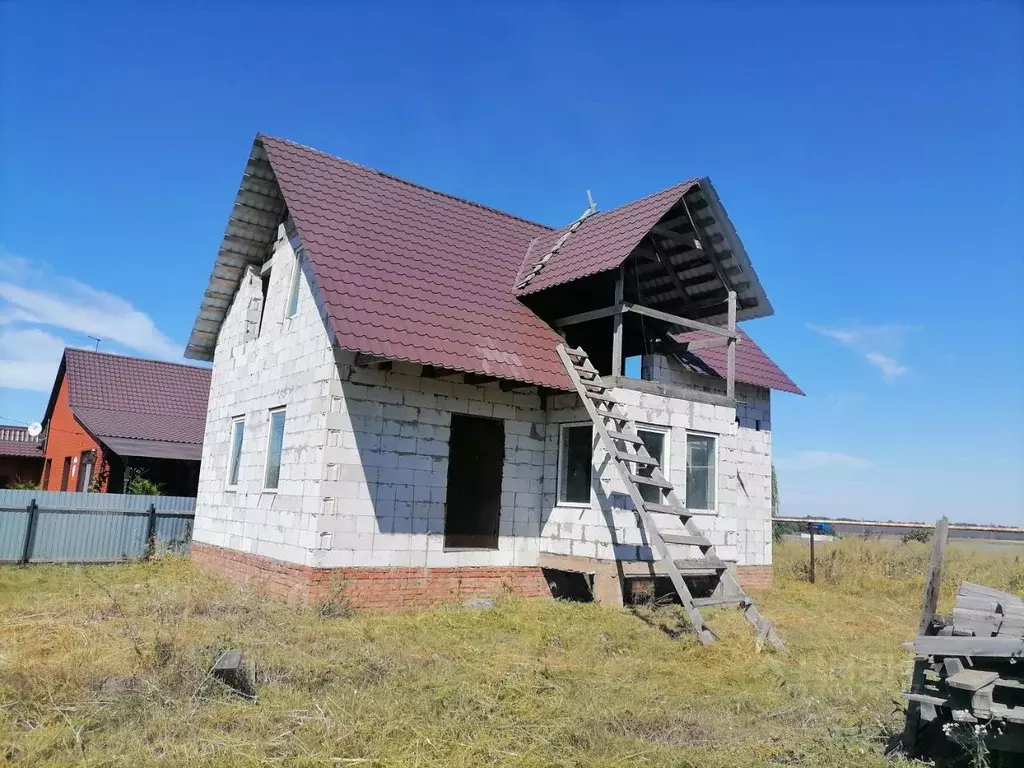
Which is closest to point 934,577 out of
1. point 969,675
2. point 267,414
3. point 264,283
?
point 969,675

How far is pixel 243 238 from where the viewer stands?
561 inches

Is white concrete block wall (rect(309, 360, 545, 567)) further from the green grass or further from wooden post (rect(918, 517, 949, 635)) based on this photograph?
wooden post (rect(918, 517, 949, 635))

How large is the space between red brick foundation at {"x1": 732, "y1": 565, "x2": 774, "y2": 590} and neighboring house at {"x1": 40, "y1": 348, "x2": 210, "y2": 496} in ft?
45.9

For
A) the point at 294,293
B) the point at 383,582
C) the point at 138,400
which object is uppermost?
the point at 294,293

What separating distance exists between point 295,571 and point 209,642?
259cm

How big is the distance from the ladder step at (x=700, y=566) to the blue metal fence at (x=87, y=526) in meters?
11.1

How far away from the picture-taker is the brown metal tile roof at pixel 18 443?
2820 cm

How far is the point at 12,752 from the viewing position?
15.6ft

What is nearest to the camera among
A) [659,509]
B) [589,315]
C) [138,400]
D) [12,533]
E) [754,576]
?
[659,509]

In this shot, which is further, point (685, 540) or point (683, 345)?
point (683, 345)

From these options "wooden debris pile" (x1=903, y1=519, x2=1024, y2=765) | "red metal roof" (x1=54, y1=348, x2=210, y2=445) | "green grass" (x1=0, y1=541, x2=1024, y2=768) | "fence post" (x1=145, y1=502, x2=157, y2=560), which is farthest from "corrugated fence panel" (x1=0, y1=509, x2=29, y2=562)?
"wooden debris pile" (x1=903, y1=519, x2=1024, y2=765)

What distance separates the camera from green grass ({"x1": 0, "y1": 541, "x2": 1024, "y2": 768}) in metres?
5.10

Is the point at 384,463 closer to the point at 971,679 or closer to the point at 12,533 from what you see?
the point at 971,679

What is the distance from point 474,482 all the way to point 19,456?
81.9 ft
